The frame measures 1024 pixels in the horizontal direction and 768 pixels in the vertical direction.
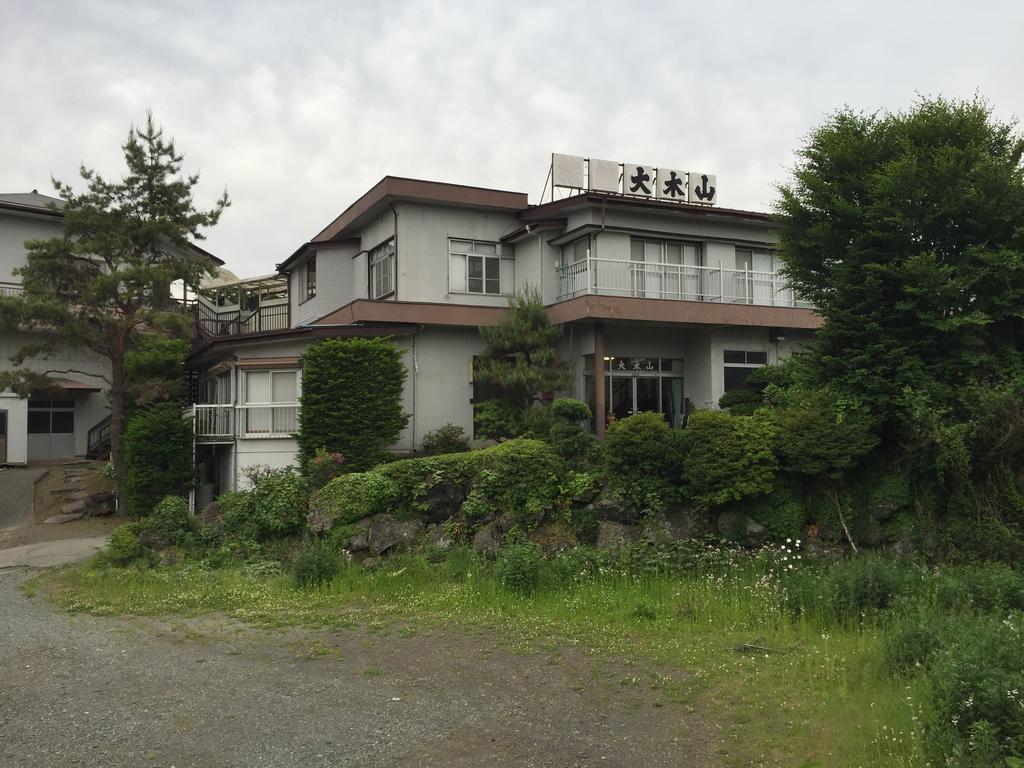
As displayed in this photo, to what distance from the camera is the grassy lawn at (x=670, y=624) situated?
5562mm

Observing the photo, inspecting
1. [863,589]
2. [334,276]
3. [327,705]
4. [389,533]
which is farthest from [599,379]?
[327,705]

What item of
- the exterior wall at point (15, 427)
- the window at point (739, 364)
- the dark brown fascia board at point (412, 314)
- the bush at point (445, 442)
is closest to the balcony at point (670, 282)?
the window at point (739, 364)

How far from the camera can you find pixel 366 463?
674 inches

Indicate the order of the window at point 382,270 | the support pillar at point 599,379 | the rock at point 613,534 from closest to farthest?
the rock at point 613,534 → the support pillar at point 599,379 → the window at point 382,270

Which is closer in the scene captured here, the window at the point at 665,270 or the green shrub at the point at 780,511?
the green shrub at the point at 780,511

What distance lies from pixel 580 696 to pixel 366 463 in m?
11.0

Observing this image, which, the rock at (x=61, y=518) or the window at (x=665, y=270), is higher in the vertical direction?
the window at (x=665, y=270)

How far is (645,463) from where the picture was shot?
12.6 metres

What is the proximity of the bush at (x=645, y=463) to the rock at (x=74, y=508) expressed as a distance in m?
15.6

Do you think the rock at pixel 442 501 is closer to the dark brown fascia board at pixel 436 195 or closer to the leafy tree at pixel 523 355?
the leafy tree at pixel 523 355

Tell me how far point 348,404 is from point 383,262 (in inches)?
261

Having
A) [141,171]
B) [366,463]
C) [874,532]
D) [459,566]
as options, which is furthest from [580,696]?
[141,171]

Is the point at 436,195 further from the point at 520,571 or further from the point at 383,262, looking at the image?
the point at 520,571

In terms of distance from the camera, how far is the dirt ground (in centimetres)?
1856
